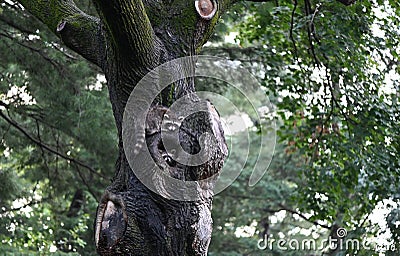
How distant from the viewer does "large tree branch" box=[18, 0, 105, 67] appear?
106 inches

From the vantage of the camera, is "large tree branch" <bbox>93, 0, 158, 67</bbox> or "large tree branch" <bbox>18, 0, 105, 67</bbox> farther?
"large tree branch" <bbox>18, 0, 105, 67</bbox>

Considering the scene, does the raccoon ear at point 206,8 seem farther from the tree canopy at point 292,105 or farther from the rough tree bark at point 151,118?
the tree canopy at point 292,105

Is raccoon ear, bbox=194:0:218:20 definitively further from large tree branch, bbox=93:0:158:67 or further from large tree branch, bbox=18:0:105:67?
large tree branch, bbox=18:0:105:67

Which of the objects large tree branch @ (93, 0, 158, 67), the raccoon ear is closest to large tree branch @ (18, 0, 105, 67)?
large tree branch @ (93, 0, 158, 67)

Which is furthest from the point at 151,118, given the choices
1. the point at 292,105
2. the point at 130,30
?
the point at 292,105

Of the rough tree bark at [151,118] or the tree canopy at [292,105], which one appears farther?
the tree canopy at [292,105]

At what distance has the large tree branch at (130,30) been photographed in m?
2.15

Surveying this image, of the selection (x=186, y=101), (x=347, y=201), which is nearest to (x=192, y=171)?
(x=186, y=101)

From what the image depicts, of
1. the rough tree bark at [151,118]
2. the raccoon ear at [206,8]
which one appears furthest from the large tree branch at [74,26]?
the raccoon ear at [206,8]

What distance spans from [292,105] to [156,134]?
305cm

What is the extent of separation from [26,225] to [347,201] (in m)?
4.41

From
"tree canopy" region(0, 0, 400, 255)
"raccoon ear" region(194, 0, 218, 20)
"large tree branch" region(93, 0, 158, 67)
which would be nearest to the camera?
"large tree branch" region(93, 0, 158, 67)

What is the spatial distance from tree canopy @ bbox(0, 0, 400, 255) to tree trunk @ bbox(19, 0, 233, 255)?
0.08 meters

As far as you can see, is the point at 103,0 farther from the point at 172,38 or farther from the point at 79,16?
the point at 79,16
